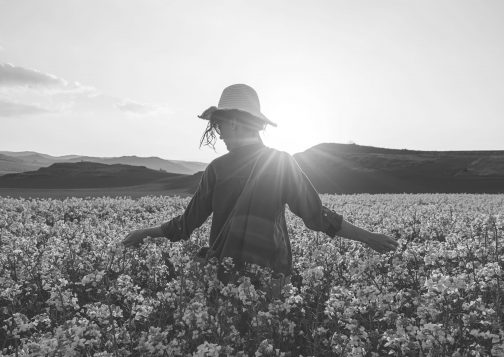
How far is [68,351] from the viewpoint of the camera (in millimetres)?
2678

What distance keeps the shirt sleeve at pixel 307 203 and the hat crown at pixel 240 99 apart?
72cm

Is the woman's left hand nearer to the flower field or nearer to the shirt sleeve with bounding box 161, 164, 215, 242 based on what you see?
the flower field

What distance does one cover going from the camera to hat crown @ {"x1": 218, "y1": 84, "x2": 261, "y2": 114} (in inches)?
193

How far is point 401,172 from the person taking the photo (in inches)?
2744

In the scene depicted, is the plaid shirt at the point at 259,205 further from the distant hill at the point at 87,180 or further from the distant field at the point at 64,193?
the distant hill at the point at 87,180

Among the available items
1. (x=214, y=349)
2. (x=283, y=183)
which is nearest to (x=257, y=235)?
(x=283, y=183)

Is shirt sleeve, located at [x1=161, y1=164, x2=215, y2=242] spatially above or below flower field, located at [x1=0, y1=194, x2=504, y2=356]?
above

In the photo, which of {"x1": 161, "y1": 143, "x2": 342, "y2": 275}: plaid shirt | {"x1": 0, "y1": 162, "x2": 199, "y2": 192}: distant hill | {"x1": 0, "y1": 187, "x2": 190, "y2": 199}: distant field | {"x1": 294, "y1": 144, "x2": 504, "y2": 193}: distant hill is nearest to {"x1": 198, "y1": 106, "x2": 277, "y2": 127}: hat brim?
{"x1": 161, "y1": 143, "x2": 342, "y2": 275}: plaid shirt

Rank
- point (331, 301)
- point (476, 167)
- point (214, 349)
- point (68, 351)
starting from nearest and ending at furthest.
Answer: point (214, 349), point (68, 351), point (331, 301), point (476, 167)

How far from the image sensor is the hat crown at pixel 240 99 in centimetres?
491

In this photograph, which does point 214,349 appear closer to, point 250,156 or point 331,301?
point 331,301

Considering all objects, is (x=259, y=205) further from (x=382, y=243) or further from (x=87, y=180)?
(x=87, y=180)

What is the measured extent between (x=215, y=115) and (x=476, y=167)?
243 ft

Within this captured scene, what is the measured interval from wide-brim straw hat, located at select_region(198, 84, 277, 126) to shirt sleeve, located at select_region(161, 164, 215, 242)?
807 mm
